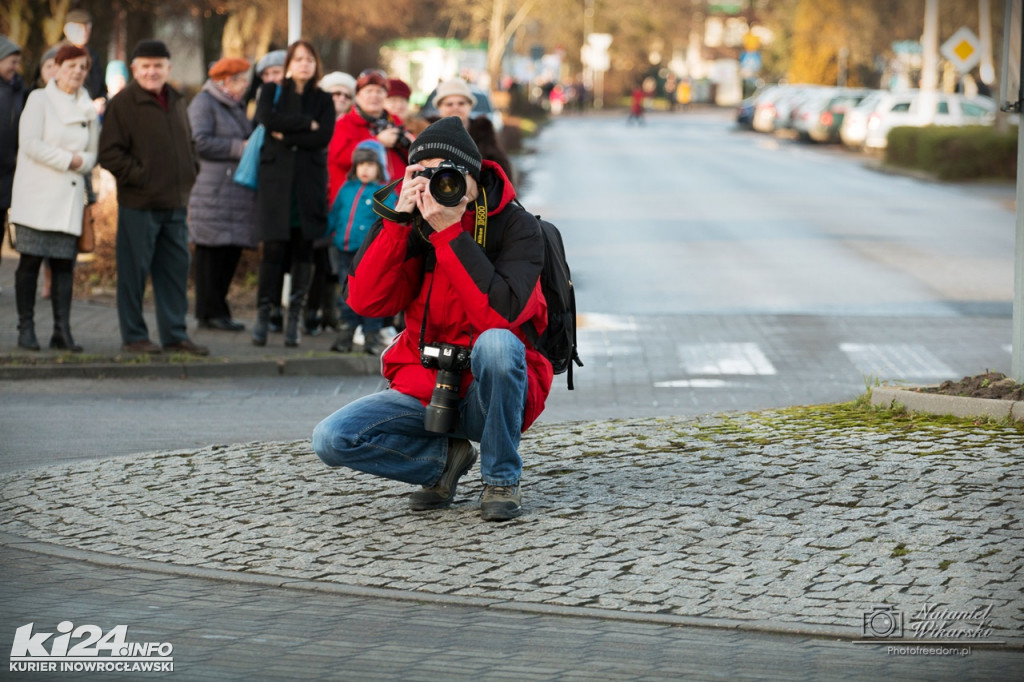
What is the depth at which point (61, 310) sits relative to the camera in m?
11.7

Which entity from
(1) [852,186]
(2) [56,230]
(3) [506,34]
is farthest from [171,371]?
(3) [506,34]

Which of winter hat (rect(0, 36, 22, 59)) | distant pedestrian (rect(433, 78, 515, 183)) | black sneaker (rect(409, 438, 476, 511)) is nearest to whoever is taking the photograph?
black sneaker (rect(409, 438, 476, 511))

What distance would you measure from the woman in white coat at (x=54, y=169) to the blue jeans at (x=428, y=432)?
5.58m

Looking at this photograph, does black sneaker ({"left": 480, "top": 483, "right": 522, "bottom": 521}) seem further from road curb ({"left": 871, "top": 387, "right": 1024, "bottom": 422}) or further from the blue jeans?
road curb ({"left": 871, "top": 387, "right": 1024, "bottom": 422})

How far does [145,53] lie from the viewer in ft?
36.7

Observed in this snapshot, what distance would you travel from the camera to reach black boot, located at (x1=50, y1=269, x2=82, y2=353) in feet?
38.2

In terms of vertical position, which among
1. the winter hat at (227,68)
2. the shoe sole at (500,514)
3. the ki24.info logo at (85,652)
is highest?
the winter hat at (227,68)

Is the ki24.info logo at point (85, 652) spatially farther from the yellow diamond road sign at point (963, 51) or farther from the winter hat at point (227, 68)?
the yellow diamond road sign at point (963, 51)

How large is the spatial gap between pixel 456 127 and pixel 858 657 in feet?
8.58

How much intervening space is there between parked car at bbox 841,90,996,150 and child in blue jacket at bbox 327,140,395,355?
37117 mm

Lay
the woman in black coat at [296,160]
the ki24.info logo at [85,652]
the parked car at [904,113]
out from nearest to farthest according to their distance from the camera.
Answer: the ki24.info logo at [85,652] → the woman in black coat at [296,160] → the parked car at [904,113]

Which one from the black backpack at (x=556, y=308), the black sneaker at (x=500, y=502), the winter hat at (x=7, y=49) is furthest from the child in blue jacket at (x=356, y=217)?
the black sneaker at (x=500, y=502)

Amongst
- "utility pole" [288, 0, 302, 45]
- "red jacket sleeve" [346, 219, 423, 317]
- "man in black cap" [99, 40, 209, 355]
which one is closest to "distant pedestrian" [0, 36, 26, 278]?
"man in black cap" [99, 40, 209, 355]

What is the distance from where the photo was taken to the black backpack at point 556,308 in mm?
6574
